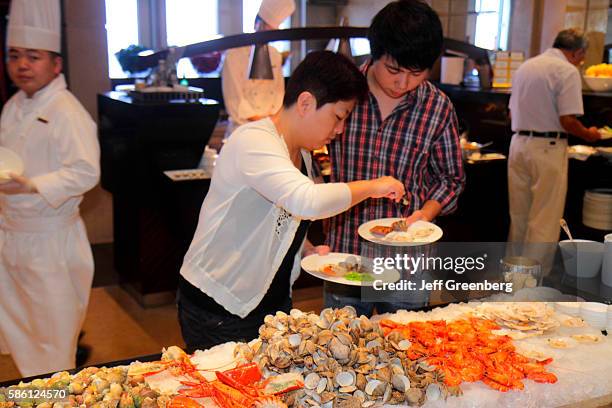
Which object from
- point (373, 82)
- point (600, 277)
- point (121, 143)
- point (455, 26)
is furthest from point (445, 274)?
point (455, 26)

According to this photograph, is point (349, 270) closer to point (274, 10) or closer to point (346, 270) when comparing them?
point (346, 270)

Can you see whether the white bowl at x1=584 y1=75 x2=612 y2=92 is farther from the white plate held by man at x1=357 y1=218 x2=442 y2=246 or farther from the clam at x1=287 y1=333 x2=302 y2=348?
the clam at x1=287 y1=333 x2=302 y2=348

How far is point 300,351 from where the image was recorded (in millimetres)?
1333

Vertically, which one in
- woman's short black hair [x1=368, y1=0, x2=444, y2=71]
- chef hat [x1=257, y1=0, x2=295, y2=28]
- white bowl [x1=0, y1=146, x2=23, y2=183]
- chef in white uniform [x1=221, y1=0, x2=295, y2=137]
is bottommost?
white bowl [x1=0, y1=146, x2=23, y2=183]

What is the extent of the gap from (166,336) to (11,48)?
1.73m

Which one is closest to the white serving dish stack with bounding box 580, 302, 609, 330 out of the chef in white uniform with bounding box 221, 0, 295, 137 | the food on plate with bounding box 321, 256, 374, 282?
the food on plate with bounding box 321, 256, 374, 282

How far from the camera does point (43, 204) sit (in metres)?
2.82

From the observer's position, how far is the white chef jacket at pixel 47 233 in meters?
2.79

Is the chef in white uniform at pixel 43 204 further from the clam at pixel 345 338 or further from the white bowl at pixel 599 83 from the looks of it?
the white bowl at pixel 599 83

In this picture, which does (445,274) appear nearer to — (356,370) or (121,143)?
(356,370)

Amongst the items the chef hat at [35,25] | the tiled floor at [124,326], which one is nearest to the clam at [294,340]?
the chef hat at [35,25]

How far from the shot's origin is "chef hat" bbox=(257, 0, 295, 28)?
4.90 meters

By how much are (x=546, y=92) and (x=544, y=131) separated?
28 cm

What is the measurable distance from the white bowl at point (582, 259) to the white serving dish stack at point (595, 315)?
6.2 inches
